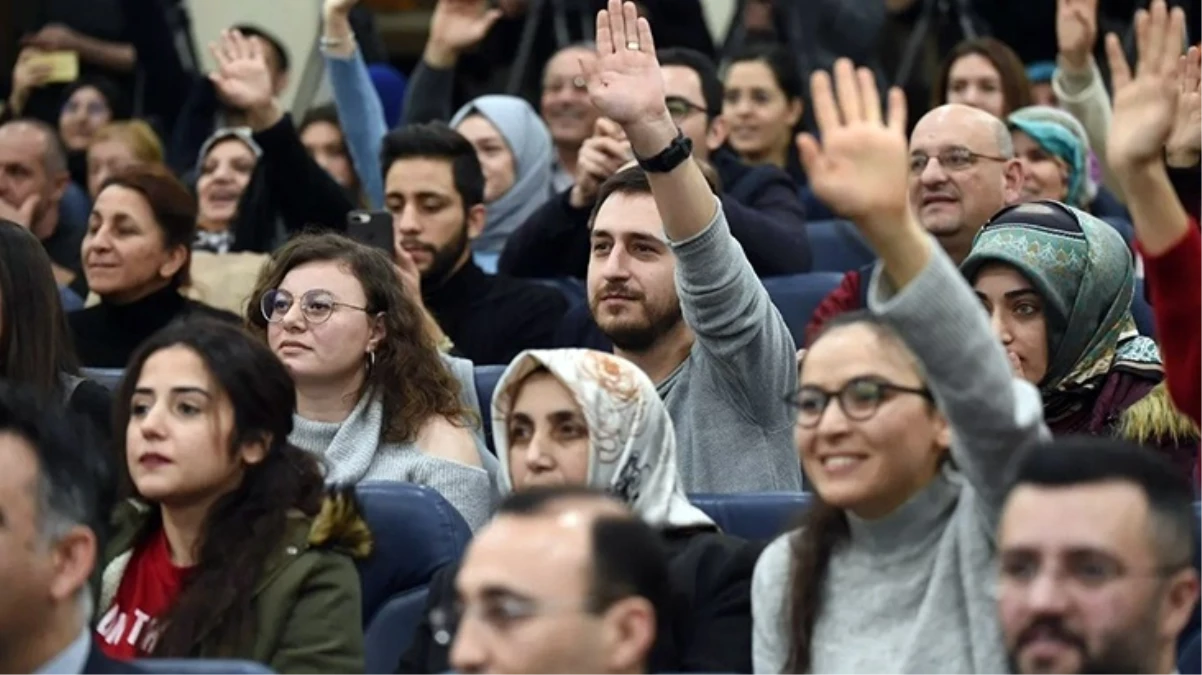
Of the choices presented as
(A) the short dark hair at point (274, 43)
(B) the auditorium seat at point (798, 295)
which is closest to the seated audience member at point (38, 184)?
(A) the short dark hair at point (274, 43)

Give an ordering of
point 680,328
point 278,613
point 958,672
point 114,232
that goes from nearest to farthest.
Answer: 1. point 958,672
2. point 278,613
3. point 680,328
4. point 114,232

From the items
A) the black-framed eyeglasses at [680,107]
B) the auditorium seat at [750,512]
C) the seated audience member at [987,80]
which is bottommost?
the auditorium seat at [750,512]

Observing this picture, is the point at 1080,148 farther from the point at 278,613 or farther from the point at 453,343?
the point at 278,613

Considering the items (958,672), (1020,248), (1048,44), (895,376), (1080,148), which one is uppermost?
(1048,44)

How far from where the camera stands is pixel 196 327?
3.57m

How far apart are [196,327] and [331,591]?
0.44m

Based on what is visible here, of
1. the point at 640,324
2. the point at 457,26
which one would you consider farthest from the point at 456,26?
the point at 640,324

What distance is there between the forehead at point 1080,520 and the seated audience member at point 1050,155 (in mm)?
2994

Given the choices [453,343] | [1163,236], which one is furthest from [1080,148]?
[1163,236]

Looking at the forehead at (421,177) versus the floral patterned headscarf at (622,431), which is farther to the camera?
the forehead at (421,177)

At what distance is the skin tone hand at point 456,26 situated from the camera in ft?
21.2

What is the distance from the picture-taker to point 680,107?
5836mm

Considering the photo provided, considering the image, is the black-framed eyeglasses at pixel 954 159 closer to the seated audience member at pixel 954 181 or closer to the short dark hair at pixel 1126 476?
the seated audience member at pixel 954 181

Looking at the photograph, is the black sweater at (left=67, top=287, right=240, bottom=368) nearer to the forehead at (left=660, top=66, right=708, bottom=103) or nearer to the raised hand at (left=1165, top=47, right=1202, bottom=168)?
the forehead at (left=660, top=66, right=708, bottom=103)
